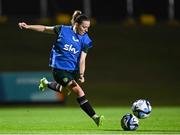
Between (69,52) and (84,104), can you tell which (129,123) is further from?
(69,52)

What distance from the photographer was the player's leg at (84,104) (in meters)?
13.9

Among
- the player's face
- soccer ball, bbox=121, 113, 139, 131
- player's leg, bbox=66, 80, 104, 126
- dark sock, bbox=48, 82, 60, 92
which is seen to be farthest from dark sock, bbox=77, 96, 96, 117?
dark sock, bbox=48, 82, 60, 92

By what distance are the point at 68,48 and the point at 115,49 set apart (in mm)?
19369

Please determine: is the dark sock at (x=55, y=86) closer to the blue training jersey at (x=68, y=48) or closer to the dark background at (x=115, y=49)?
the blue training jersey at (x=68, y=48)

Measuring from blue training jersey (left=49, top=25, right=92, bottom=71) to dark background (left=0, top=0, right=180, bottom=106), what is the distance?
51.4 feet

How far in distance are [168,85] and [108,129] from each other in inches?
710

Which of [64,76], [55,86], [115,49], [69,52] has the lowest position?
[115,49]

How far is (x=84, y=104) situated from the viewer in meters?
14.0

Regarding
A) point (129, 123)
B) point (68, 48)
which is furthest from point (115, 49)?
point (129, 123)

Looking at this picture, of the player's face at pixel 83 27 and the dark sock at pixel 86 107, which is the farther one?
the player's face at pixel 83 27

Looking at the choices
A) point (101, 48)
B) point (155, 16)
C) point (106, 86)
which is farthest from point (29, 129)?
point (155, 16)

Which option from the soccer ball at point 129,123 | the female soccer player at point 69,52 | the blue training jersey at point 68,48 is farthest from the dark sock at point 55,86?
the soccer ball at point 129,123

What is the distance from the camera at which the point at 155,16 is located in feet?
115

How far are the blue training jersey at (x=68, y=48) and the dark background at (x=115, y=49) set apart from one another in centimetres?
1565
